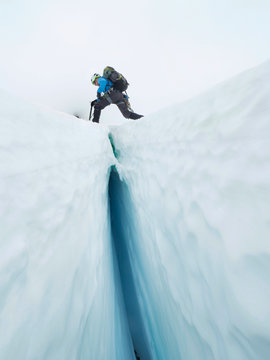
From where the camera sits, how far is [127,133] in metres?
1.24

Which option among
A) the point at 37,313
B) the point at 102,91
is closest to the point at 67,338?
the point at 37,313

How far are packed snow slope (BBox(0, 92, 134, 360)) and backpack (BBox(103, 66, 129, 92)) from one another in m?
2.15

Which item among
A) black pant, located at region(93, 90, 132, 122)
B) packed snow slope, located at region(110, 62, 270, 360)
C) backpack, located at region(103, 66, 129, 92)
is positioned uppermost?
backpack, located at region(103, 66, 129, 92)

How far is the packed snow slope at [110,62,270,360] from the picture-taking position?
0.84ft

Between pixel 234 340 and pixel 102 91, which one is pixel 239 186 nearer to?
pixel 234 340

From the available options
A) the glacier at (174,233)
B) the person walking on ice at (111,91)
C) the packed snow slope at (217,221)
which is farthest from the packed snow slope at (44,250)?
the person walking on ice at (111,91)

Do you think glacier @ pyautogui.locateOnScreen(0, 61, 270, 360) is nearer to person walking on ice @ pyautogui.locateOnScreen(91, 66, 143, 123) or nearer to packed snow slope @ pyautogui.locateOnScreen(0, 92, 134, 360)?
packed snow slope @ pyautogui.locateOnScreen(0, 92, 134, 360)

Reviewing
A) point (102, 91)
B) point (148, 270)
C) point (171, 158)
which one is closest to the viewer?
point (171, 158)

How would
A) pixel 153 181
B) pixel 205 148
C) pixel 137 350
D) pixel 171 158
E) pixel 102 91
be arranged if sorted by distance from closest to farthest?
pixel 205 148
pixel 171 158
pixel 153 181
pixel 137 350
pixel 102 91

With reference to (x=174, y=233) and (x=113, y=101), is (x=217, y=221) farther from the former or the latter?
(x=113, y=101)

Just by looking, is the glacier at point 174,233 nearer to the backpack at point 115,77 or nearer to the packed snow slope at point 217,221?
the packed snow slope at point 217,221

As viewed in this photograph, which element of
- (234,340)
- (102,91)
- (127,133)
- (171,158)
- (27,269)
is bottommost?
(234,340)

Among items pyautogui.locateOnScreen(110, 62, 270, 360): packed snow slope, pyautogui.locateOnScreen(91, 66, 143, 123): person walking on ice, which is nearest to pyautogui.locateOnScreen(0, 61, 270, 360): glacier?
pyautogui.locateOnScreen(110, 62, 270, 360): packed snow slope

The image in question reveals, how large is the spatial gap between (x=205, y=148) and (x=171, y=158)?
0.54 feet
